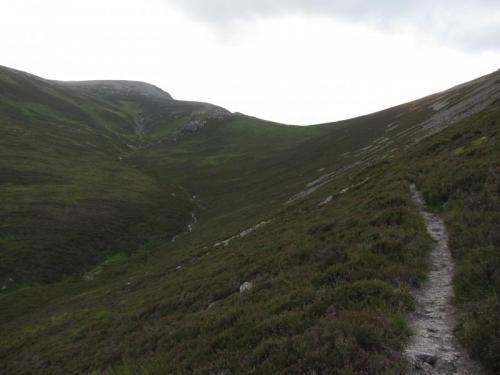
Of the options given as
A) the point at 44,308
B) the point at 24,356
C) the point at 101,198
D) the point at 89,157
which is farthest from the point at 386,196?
the point at 89,157

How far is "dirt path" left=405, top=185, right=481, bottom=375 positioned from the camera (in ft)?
26.3

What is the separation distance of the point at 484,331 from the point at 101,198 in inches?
2551

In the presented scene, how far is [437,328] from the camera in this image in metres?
9.55

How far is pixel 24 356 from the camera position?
79.3 feet

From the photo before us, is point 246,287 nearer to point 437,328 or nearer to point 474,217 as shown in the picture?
point 437,328

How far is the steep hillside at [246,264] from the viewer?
387 inches

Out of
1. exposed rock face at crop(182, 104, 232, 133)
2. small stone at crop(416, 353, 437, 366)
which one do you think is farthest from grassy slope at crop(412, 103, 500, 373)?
exposed rock face at crop(182, 104, 232, 133)

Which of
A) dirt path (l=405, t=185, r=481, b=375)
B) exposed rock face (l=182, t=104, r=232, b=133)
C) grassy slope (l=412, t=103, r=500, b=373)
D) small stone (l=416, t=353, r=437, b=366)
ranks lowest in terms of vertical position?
dirt path (l=405, t=185, r=481, b=375)

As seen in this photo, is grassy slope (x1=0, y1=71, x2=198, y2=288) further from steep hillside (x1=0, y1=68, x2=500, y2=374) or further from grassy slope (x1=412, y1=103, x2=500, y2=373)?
grassy slope (x1=412, y1=103, x2=500, y2=373)

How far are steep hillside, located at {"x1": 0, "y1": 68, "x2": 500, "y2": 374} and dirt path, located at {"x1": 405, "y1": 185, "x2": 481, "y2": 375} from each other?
353 mm

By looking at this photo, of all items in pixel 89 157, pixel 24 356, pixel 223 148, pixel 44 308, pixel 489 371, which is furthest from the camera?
pixel 223 148

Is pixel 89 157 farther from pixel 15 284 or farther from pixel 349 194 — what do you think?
pixel 349 194

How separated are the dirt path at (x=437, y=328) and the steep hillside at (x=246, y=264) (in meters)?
0.35

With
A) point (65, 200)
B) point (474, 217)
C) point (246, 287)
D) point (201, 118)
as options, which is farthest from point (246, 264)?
point (201, 118)
